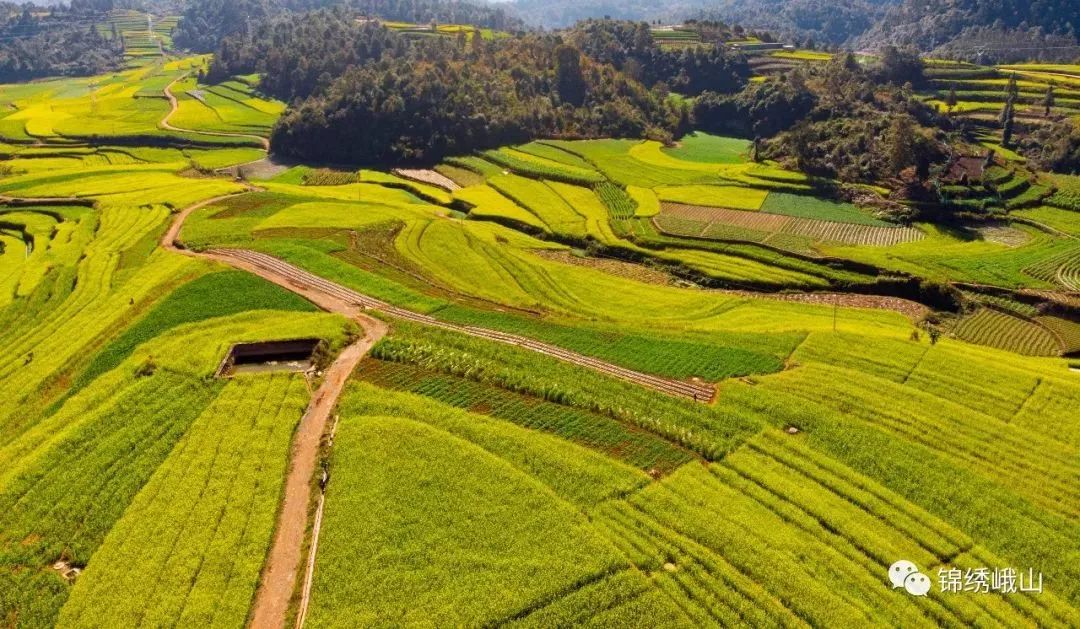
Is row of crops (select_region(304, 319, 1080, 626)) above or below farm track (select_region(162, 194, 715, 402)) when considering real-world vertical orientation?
below

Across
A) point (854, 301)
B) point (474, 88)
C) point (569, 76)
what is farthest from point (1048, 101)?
point (474, 88)

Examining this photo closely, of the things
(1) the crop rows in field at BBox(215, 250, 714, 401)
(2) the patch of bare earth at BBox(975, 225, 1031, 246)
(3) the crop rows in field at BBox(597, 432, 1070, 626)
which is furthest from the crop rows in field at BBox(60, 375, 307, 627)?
(2) the patch of bare earth at BBox(975, 225, 1031, 246)

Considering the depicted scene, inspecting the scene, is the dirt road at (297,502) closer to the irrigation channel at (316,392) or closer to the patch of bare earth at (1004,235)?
the irrigation channel at (316,392)

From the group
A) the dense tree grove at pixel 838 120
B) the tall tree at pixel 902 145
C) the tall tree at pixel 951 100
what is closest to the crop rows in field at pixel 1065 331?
the dense tree grove at pixel 838 120

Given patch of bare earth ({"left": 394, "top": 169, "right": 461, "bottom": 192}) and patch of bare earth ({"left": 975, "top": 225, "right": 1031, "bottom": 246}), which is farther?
patch of bare earth ({"left": 394, "top": 169, "right": 461, "bottom": 192})

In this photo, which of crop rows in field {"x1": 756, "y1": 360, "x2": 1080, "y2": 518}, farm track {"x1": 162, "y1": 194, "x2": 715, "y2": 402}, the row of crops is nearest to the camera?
the row of crops

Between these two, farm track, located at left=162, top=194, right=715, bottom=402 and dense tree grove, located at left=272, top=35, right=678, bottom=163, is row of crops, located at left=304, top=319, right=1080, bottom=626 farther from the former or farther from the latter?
dense tree grove, located at left=272, top=35, right=678, bottom=163

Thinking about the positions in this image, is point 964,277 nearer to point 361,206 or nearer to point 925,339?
point 925,339

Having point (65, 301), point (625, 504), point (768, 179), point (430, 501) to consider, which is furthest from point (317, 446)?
point (768, 179)
